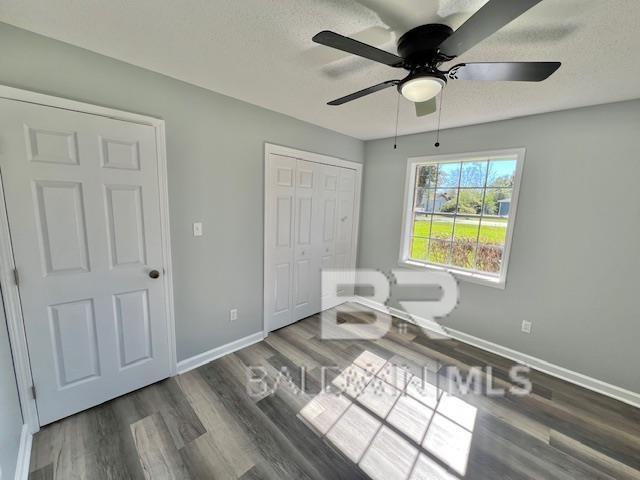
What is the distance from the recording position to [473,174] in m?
2.82

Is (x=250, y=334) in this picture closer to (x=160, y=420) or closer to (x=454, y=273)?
(x=160, y=420)

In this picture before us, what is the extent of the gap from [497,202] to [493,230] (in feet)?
0.95

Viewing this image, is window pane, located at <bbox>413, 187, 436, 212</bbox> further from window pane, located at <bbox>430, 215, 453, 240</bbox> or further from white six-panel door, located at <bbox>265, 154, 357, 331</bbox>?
white six-panel door, located at <bbox>265, 154, 357, 331</bbox>

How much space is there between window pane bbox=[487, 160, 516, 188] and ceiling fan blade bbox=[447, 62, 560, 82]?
5.19 feet

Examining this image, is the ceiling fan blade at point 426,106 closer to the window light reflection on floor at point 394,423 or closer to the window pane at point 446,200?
the window pane at point 446,200

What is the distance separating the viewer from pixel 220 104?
2.19 meters

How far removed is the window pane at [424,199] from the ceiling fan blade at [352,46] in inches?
87.0

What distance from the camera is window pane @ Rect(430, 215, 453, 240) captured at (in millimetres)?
3033

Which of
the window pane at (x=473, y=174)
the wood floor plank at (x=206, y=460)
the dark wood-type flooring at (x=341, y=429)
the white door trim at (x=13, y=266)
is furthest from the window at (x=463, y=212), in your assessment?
the white door trim at (x=13, y=266)

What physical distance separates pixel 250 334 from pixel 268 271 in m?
0.68

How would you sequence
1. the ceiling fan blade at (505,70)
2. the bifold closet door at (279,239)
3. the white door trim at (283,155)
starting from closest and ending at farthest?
the ceiling fan blade at (505,70), the white door trim at (283,155), the bifold closet door at (279,239)

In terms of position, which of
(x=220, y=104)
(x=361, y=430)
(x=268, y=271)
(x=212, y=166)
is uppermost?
(x=220, y=104)

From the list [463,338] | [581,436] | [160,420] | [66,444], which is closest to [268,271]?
[160,420]

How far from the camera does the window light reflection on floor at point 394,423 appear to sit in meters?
1.53
